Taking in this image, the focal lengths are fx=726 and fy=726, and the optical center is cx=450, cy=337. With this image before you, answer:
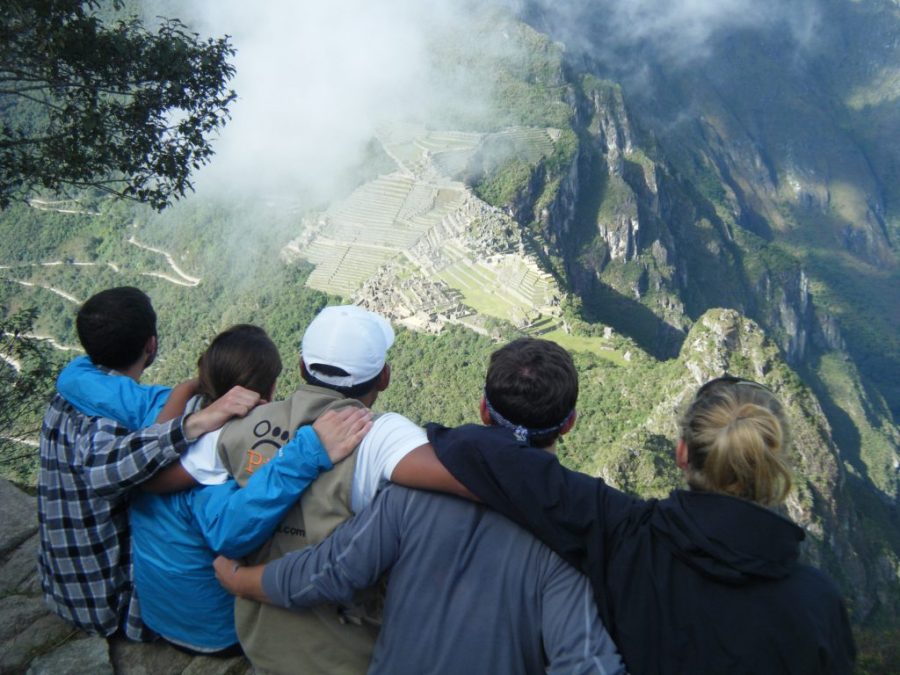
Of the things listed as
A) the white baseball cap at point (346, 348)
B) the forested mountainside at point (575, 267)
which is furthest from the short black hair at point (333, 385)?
the forested mountainside at point (575, 267)

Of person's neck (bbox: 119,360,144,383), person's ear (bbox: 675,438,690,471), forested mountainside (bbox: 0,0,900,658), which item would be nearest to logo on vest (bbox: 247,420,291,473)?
person's neck (bbox: 119,360,144,383)

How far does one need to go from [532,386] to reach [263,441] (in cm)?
89

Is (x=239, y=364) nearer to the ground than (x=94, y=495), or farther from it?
farther from it

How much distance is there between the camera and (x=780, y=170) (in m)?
125

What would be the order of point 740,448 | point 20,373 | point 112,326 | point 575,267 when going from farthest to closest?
point 575,267 < point 20,373 < point 112,326 < point 740,448

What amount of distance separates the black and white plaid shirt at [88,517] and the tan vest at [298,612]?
0.42 metres

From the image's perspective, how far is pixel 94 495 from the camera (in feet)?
9.00

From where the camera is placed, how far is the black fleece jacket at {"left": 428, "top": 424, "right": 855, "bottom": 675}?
179cm

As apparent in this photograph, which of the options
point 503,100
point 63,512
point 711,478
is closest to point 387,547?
point 711,478

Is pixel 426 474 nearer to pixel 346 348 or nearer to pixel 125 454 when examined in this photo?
pixel 346 348

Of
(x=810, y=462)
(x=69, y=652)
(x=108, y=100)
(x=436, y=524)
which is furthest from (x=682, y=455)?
(x=810, y=462)

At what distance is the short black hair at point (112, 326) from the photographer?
278 cm

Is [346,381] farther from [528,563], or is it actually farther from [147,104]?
[147,104]

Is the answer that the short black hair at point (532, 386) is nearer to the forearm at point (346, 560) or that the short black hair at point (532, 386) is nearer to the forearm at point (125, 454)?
the forearm at point (346, 560)
